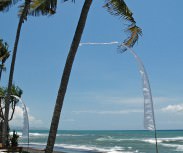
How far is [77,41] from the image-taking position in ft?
34.7

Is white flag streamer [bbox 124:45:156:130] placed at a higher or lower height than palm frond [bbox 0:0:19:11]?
lower

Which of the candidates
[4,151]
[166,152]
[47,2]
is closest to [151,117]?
[47,2]

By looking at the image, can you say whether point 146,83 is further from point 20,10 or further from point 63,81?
point 20,10

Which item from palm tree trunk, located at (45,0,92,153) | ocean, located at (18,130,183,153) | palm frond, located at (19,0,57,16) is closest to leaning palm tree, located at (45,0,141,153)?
palm tree trunk, located at (45,0,92,153)

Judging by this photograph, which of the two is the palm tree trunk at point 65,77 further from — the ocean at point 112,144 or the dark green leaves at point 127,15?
the ocean at point 112,144

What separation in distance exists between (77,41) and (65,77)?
980mm

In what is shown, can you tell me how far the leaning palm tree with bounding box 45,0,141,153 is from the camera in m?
10.1

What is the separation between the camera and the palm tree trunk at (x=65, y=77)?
1005 cm

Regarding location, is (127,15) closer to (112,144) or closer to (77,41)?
(77,41)

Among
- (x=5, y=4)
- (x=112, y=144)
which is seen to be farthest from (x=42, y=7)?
(x=112, y=144)

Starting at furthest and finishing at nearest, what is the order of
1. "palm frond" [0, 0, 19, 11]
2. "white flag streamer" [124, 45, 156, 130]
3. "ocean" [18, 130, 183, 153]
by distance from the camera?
"ocean" [18, 130, 183, 153], "palm frond" [0, 0, 19, 11], "white flag streamer" [124, 45, 156, 130]

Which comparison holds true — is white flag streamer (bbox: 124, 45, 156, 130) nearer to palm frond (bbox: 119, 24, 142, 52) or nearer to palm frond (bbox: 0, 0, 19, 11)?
palm frond (bbox: 119, 24, 142, 52)

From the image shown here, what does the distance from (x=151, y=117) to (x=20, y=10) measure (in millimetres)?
11448

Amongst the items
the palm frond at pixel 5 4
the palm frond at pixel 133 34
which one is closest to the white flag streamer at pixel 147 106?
the palm frond at pixel 133 34
